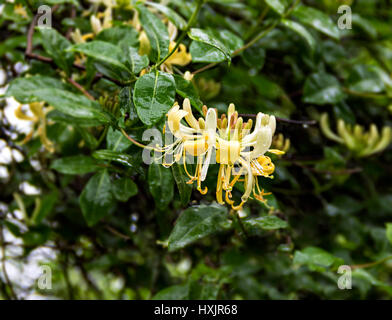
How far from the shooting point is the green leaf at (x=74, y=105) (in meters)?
0.59

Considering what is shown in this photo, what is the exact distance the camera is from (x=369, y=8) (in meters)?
1.39

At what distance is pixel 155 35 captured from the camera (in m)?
0.56

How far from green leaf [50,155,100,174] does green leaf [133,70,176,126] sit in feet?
1.06

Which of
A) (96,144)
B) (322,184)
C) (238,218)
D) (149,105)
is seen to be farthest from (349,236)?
(149,105)

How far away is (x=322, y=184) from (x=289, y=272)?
0.32 meters

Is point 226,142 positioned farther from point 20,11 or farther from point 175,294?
point 20,11

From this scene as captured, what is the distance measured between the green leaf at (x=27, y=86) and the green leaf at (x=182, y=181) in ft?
1.01

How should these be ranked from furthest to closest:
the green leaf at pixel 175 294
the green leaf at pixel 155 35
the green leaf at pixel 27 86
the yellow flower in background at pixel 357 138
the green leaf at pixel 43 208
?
the yellow flower in background at pixel 357 138 → the green leaf at pixel 43 208 → the green leaf at pixel 175 294 → the green leaf at pixel 27 86 → the green leaf at pixel 155 35

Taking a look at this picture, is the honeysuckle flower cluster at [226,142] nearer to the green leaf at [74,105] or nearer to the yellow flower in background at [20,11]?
the green leaf at [74,105]

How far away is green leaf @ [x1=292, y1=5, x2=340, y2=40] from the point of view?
0.89 metres

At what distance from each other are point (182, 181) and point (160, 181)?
0.31ft

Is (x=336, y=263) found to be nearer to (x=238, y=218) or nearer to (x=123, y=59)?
(x=238, y=218)

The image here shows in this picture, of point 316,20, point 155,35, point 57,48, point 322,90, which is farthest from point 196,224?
point 322,90

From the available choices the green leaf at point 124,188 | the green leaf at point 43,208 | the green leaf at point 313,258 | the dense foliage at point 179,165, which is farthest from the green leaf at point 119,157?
the green leaf at point 43,208
